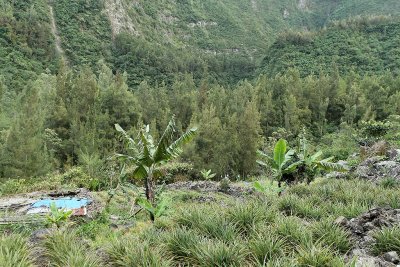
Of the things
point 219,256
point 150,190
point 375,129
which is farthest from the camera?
point 375,129

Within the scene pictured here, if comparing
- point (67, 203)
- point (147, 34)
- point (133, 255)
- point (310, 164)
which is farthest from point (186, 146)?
point (147, 34)

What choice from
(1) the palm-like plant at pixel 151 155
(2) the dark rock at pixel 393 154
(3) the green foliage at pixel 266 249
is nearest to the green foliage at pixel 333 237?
(3) the green foliage at pixel 266 249

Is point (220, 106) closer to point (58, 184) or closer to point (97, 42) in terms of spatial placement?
point (58, 184)

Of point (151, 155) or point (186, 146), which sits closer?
point (151, 155)

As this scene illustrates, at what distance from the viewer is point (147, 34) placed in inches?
3489

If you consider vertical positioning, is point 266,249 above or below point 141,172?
above

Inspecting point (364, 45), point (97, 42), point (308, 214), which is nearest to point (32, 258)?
point (308, 214)

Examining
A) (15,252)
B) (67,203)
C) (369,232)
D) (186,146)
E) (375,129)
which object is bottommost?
(186,146)

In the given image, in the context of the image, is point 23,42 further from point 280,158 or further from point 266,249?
point 266,249

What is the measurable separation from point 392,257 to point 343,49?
211 feet

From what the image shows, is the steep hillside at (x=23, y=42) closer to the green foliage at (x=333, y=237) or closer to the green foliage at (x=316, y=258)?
the green foliage at (x=333, y=237)

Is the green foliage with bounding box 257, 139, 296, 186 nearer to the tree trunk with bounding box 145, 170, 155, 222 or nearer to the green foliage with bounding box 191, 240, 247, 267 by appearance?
the tree trunk with bounding box 145, 170, 155, 222

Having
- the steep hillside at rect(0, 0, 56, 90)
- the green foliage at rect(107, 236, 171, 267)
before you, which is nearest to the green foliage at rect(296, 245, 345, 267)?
the green foliage at rect(107, 236, 171, 267)

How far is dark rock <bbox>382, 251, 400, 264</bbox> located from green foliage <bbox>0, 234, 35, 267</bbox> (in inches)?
170
